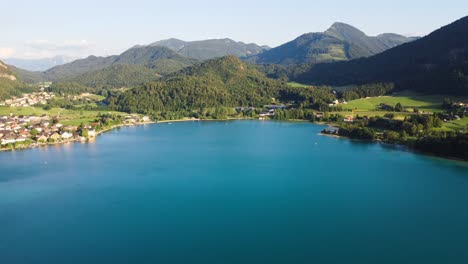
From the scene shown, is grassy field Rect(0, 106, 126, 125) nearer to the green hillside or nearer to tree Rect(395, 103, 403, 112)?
the green hillside

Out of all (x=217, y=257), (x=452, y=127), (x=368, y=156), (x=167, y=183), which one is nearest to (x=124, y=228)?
(x=217, y=257)

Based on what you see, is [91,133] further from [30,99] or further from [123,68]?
[123,68]

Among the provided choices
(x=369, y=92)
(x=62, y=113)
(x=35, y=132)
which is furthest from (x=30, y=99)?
(x=369, y=92)

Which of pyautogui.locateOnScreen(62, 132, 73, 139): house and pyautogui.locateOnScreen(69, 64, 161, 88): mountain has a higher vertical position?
pyautogui.locateOnScreen(69, 64, 161, 88): mountain

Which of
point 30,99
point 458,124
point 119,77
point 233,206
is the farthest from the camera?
point 119,77

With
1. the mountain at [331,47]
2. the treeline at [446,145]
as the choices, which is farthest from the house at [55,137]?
the mountain at [331,47]

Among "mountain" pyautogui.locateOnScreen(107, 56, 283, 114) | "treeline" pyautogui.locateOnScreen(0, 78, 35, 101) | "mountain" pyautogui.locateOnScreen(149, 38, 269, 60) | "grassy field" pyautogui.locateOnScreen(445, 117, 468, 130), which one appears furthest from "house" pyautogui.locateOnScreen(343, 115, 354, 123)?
"mountain" pyautogui.locateOnScreen(149, 38, 269, 60)
